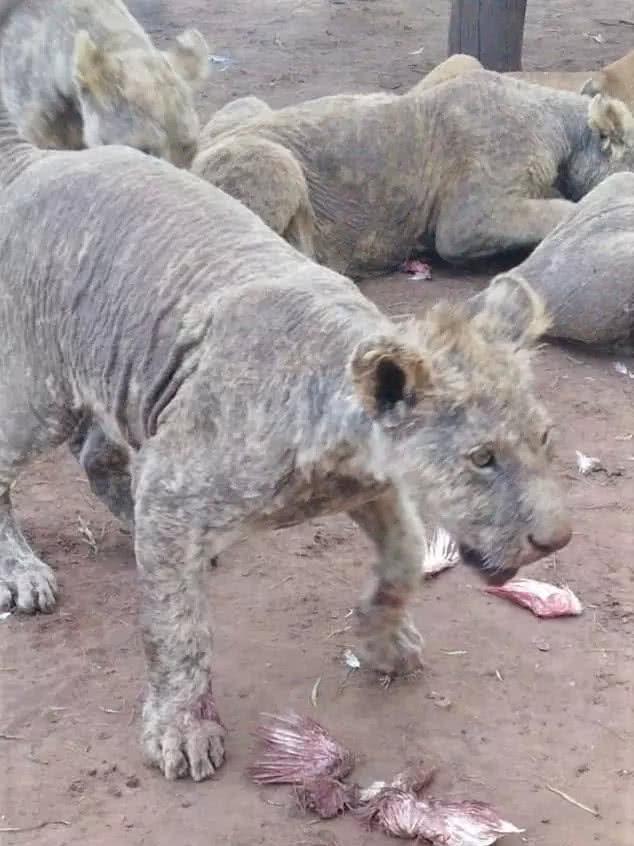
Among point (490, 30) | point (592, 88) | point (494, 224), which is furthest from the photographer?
point (490, 30)

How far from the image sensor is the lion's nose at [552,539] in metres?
3.50

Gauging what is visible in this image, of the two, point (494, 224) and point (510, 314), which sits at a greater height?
point (510, 314)

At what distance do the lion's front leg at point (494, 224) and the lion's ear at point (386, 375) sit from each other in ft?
15.1

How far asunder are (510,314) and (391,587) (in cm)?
98

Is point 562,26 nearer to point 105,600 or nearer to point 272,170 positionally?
point 272,170

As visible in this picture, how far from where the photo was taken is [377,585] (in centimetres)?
436

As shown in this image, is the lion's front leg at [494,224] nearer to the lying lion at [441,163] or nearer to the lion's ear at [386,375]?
the lying lion at [441,163]

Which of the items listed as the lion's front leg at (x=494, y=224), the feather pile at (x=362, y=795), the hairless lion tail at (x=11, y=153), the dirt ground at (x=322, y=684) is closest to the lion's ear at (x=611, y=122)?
the lion's front leg at (x=494, y=224)

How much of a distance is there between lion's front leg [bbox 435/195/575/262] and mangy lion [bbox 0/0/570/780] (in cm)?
342

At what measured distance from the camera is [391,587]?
4332mm

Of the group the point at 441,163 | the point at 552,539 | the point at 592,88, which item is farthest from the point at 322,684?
the point at 592,88

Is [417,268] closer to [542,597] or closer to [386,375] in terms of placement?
[542,597]

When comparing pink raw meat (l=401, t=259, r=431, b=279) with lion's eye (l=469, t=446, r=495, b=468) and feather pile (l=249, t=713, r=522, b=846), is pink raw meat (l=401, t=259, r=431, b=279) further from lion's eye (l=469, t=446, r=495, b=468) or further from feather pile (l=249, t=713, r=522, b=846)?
lion's eye (l=469, t=446, r=495, b=468)

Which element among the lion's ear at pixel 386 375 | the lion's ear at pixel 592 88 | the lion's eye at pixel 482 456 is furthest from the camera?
the lion's ear at pixel 592 88
